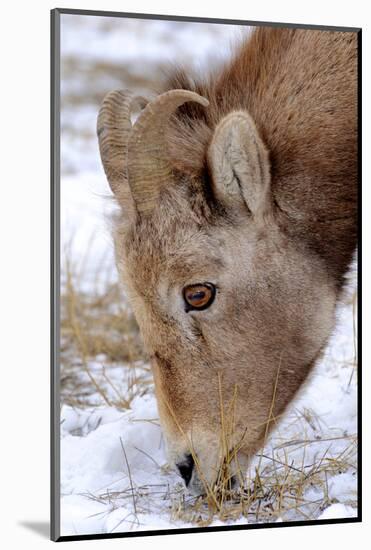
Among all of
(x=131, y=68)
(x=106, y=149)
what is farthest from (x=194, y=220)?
(x=131, y=68)

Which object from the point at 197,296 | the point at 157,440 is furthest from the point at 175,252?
the point at 157,440

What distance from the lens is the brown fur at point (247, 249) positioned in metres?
3.98

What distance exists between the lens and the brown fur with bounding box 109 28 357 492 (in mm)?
3977

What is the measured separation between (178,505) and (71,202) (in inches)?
102

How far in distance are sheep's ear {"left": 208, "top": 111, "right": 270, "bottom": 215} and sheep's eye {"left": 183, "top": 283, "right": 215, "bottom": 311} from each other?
0.33 m

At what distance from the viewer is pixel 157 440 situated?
4.68m

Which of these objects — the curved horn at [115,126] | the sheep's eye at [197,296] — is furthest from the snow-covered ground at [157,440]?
the sheep's eye at [197,296]

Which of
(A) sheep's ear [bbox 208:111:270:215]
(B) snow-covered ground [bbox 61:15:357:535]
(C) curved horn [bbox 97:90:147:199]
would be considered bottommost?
(B) snow-covered ground [bbox 61:15:357:535]

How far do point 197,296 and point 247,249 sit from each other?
0.91 feet

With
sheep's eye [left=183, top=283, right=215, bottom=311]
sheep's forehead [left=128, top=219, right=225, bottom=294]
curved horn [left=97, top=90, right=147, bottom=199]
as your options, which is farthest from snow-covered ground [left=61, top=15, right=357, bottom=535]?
sheep's eye [left=183, top=283, right=215, bottom=311]

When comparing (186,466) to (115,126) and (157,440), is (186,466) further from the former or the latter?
(115,126)

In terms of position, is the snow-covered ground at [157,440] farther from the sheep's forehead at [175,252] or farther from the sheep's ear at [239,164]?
the sheep's ear at [239,164]

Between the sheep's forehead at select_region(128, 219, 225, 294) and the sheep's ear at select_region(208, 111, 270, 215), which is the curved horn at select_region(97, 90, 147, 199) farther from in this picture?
the sheep's ear at select_region(208, 111, 270, 215)

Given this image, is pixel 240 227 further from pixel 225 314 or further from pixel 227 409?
pixel 227 409
